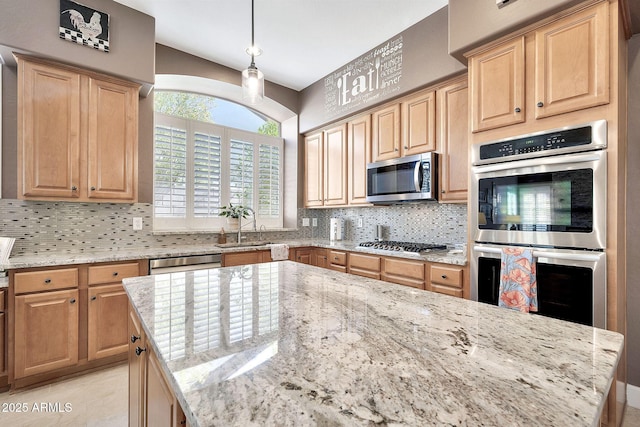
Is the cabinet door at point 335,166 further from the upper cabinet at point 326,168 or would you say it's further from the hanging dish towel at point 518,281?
the hanging dish towel at point 518,281

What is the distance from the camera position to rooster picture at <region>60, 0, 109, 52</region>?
241 cm

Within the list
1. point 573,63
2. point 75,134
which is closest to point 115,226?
point 75,134

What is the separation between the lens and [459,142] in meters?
2.67

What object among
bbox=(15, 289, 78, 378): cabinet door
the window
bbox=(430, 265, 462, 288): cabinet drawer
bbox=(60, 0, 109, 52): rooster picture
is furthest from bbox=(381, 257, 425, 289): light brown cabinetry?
bbox=(60, 0, 109, 52): rooster picture

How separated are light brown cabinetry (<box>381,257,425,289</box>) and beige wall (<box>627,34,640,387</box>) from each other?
1361 mm

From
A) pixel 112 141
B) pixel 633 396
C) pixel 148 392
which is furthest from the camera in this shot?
pixel 112 141

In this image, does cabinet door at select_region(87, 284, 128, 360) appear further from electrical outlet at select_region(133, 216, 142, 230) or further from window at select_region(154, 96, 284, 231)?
window at select_region(154, 96, 284, 231)

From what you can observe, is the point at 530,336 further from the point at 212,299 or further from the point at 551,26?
the point at 551,26

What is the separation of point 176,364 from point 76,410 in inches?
80.7

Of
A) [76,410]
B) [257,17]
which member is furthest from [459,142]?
[76,410]

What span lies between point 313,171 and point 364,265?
1.68m

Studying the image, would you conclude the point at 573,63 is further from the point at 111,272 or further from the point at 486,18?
the point at 111,272

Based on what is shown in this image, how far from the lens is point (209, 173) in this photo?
3.80 metres

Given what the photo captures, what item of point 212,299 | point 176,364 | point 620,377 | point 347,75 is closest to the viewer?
point 176,364
